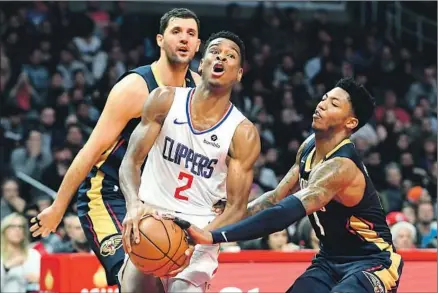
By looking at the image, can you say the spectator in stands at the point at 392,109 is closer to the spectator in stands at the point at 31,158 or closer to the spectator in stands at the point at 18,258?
the spectator in stands at the point at 31,158

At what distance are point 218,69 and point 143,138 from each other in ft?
1.91

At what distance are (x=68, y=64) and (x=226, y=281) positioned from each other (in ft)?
22.4

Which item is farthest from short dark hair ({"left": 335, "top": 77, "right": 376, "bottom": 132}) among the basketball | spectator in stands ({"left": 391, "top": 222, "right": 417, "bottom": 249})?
spectator in stands ({"left": 391, "top": 222, "right": 417, "bottom": 249})

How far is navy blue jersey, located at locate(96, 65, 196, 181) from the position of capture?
625 cm

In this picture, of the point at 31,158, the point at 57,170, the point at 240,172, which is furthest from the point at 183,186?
the point at 31,158

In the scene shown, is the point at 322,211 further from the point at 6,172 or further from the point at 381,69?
the point at 381,69

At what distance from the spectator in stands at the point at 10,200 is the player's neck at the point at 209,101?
222 inches

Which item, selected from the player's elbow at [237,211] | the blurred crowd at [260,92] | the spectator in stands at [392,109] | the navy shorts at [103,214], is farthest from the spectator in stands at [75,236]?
the spectator in stands at [392,109]

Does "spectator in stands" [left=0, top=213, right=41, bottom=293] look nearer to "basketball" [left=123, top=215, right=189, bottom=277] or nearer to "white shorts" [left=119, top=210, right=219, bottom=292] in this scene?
"white shorts" [left=119, top=210, right=219, bottom=292]

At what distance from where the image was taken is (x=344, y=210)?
604 centimetres

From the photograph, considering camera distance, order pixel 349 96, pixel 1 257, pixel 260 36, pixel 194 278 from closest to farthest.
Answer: pixel 194 278, pixel 349 96, pixel 1 257, pixel 260 36

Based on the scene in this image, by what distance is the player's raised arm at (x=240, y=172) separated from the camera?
5754mm

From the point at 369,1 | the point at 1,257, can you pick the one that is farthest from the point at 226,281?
the point at 369,1

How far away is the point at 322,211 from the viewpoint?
6.06 m
